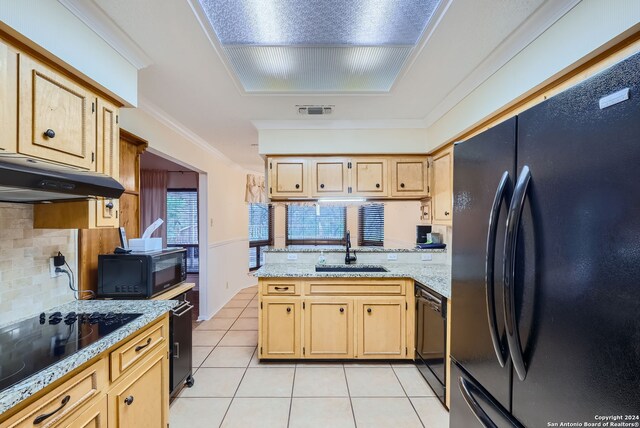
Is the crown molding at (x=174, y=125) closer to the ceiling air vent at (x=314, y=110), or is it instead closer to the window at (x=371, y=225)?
the ceiling air vent at (x=314, y=110)

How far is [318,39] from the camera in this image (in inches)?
67.6

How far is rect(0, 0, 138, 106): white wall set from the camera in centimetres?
115

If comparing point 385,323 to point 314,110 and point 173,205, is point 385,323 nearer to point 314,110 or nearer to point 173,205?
point 314,110

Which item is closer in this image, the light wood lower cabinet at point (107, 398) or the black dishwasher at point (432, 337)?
the light wood lower cabinet at point (107, 398)

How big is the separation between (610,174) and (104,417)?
6.50ft

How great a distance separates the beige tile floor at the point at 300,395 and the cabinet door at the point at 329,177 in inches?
69.3

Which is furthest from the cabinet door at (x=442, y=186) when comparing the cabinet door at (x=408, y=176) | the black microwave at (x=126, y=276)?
the black microwave at (x=126, y=276)

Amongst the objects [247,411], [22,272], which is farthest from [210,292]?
[22,272]

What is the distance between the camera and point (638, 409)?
0.58m

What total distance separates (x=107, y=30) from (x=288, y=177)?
6.27ft

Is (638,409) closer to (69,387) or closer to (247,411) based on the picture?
(69,387)

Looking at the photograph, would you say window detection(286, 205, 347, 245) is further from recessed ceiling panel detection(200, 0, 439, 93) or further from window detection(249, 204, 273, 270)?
recessed ceiling panel detection(200, 0, 439, 93)

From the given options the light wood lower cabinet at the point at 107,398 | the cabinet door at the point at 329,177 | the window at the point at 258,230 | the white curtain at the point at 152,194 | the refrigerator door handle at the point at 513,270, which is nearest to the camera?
the refrigerator door handle at the point at 513,270

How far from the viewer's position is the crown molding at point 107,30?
4.50 feet
